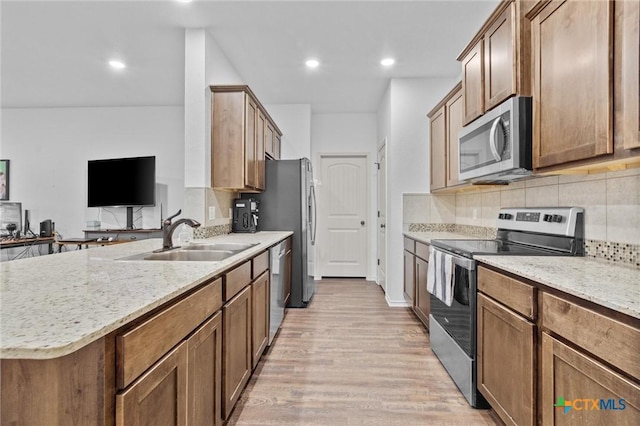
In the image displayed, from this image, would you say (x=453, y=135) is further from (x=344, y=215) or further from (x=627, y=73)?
(x=344, y=215)

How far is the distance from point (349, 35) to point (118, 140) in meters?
4.14

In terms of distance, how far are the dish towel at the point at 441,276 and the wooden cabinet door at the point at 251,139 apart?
1729mm

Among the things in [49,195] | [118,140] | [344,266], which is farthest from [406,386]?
[49,195]

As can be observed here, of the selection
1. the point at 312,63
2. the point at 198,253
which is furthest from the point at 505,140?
the point at 312,63

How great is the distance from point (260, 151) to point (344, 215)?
224 centimetres

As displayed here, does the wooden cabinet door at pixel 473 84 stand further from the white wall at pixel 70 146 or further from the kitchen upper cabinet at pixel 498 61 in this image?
the white wall at pixel 70 146

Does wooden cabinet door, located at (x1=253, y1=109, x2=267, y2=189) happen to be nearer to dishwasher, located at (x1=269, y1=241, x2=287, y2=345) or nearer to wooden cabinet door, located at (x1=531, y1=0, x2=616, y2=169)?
dishwasher, located at (x1=269, y1=241, x2=287, y2=345)

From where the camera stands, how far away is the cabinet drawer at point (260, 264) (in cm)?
212

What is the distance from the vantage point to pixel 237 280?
175cm

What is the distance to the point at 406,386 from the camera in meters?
2.08

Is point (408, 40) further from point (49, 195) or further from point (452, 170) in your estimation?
point (49, 195)

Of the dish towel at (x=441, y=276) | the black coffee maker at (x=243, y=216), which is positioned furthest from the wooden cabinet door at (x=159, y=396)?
the black coffee maker at (x=243, y=216)

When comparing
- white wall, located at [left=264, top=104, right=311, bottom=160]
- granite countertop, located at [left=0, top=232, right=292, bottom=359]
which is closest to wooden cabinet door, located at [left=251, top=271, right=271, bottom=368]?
→ granite countertop, located at [left=0, top=232, right=292, bottom=359]

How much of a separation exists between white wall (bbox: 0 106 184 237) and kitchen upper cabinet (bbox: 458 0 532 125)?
4265mm
